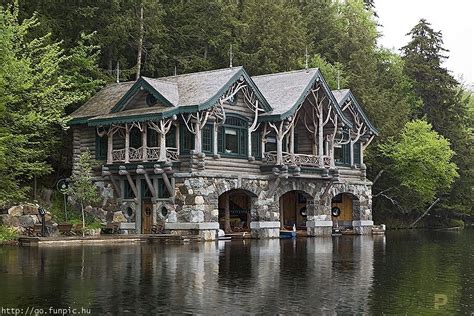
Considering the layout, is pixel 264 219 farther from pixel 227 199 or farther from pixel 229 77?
pixel 229 77

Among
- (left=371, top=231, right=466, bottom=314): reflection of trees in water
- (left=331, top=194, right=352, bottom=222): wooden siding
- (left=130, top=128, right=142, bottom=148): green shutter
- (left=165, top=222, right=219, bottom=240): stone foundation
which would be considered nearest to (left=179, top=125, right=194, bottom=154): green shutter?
(left=130, top=128, right=142, bottom=148): green shutter

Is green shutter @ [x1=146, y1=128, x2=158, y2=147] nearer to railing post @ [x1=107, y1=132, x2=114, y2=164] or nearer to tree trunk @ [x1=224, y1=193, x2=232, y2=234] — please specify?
railing post @ [x1=107, y1=132, x2=114, y2=164]

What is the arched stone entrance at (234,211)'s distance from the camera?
44.3 metres

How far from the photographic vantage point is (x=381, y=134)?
59531mm

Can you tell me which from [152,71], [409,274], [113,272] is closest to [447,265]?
[409,274]

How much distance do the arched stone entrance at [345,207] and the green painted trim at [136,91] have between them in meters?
16.2

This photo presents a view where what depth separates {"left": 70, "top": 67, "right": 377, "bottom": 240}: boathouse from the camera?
38406mm

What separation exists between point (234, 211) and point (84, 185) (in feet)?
33.4

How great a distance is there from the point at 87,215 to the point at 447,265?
22754 millimetres

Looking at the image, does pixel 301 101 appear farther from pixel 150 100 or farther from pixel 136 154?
pixel 136 154

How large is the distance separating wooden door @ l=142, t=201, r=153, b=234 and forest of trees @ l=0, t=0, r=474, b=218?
548 cm

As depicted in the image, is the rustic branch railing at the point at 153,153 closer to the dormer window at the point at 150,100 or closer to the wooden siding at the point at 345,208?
the dormer window at the point at 150,100

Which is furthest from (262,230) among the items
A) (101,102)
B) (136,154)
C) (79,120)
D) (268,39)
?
(268,39)

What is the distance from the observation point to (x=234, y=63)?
5772cm
